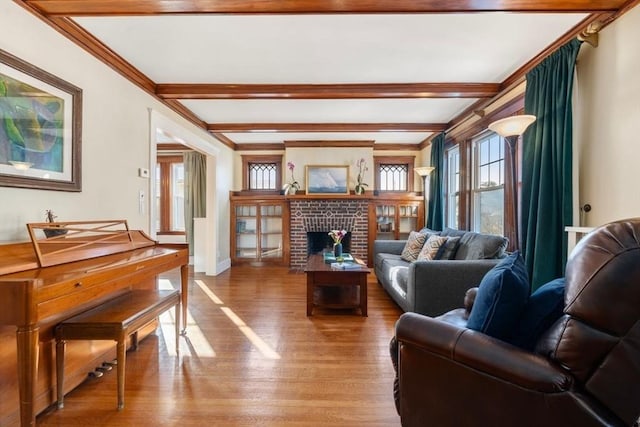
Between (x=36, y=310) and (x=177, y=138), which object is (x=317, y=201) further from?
(x=36, y=310)

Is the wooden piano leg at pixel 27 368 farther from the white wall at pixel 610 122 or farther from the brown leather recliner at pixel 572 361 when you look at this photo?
the white wall at pixel 610 122

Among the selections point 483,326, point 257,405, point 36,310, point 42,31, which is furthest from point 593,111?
point 42,31

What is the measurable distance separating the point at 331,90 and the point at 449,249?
2.18 meters

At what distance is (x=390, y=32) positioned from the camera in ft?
7.40

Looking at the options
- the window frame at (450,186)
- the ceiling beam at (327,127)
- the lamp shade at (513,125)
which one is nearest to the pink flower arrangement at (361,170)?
the ceiling beam at (327,127)

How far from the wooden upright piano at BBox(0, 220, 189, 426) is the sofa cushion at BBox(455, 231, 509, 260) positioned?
2.77 m

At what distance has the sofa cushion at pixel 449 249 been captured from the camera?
131 inches

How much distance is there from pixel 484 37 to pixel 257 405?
3015 millimetres

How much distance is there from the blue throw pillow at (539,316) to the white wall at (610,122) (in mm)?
1253

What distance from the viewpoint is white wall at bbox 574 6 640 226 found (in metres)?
1.85

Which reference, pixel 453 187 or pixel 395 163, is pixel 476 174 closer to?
pixel 453 187

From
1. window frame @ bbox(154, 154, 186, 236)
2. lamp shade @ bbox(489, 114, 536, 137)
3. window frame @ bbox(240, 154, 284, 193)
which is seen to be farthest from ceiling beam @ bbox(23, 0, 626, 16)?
window frame @ bbox(154, 154, 186, 236)

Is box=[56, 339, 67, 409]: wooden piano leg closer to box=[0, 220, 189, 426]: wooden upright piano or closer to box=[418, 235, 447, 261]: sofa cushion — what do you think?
box=[0, 220, 189, 426]: wooden upright piano

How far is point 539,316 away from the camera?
3.83 feet
